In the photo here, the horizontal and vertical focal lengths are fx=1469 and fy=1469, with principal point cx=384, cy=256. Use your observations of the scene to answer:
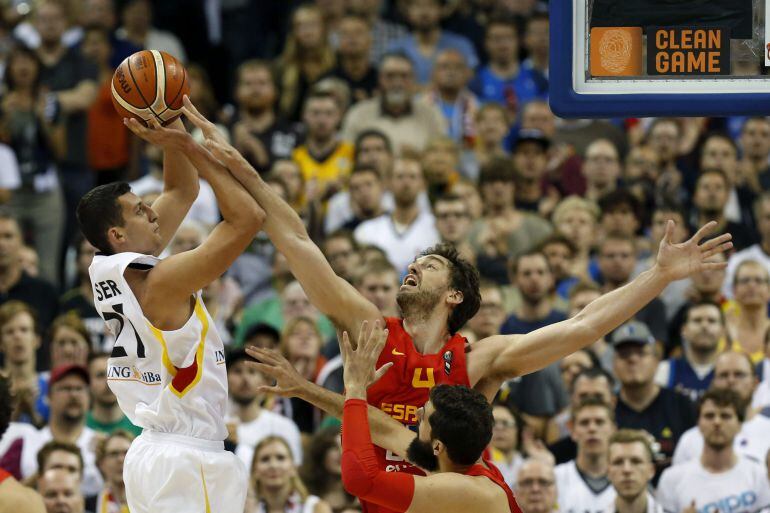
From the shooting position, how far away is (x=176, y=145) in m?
7.41

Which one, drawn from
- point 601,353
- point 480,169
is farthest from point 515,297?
point 480,169

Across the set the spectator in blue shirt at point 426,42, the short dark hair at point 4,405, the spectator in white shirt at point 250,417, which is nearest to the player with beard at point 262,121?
the spectator in blue shirt at point 426,42

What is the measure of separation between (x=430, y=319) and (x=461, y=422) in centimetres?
119

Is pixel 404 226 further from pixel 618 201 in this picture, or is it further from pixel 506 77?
pixel 506 77

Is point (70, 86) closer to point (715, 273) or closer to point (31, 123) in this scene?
point (31, 123)

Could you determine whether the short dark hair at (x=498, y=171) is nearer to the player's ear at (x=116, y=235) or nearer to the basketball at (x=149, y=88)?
the basketball at (x=149, y=88)

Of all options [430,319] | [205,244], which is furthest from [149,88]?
[430,319]

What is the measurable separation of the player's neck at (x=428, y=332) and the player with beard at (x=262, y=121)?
7122mm

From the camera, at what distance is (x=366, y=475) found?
687cm

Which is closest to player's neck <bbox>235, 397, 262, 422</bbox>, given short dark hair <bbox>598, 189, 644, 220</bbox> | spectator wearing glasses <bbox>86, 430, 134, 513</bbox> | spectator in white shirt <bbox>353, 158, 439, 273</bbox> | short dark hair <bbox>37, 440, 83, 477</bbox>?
spectator wearing glasses <bbox>86, 430, 134, 513</bbox>

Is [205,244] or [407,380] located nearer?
[205,244]

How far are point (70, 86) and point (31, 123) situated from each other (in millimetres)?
762

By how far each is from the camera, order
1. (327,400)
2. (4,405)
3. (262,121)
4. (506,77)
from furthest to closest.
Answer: (506,77) → (262,121) → (4,405) → (327,400)

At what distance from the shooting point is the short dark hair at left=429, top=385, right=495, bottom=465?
684cm
